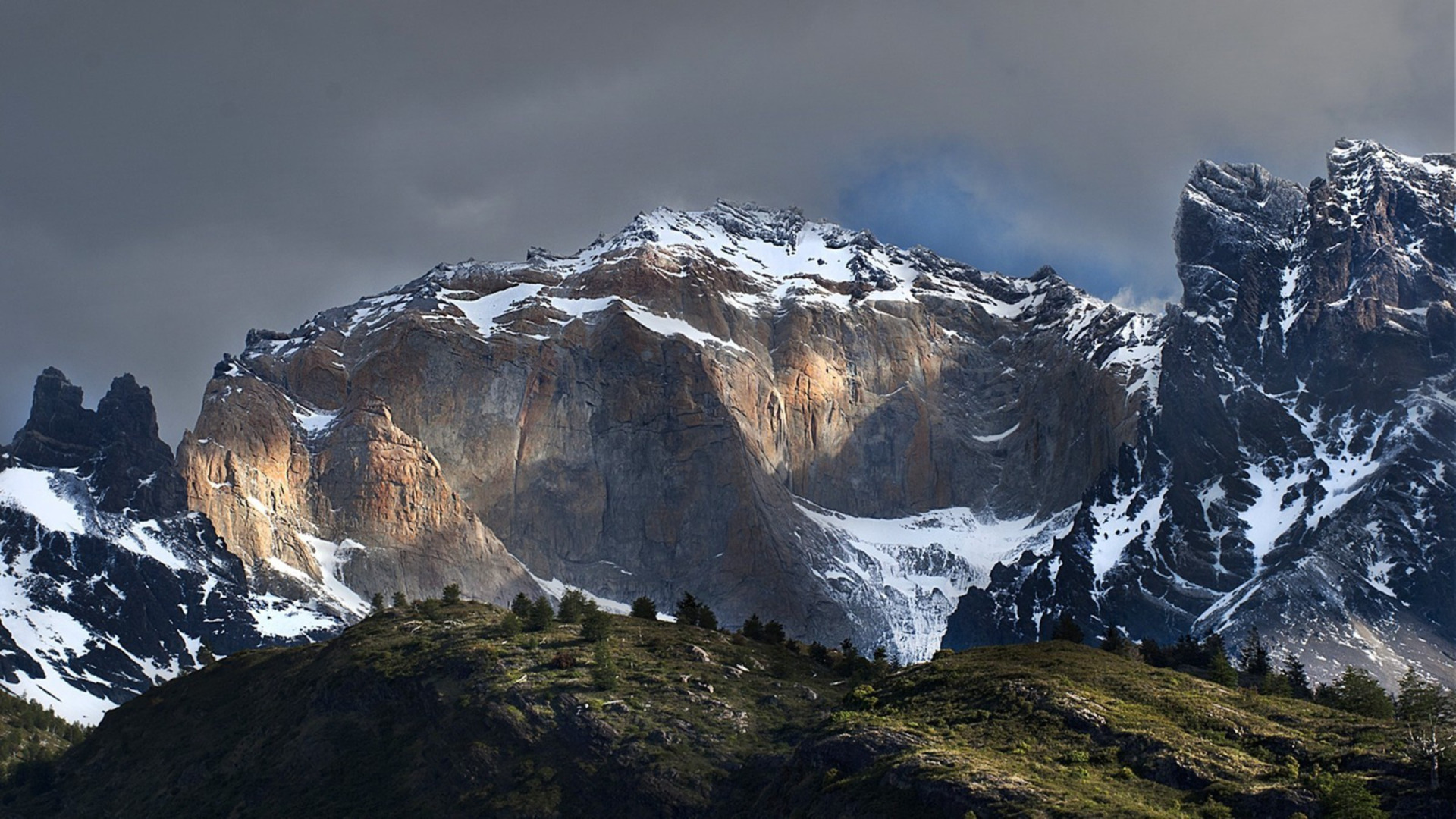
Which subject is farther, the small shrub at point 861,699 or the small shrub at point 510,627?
the small shrub at point 510,627

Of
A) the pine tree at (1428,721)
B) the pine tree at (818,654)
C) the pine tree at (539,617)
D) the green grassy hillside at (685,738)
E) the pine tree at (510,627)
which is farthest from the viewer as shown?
the pine tree at (818,654)

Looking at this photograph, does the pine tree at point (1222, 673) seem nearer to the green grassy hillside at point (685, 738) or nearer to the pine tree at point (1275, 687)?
the pine tree at point (1275, 687)

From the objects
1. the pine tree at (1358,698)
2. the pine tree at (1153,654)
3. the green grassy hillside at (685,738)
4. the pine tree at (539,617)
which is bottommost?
the green grassy hillside at (685,738)

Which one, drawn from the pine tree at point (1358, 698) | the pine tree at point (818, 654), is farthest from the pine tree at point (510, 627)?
the pine tree at point (1358, 698)

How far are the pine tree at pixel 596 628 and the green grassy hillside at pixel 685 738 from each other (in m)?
1.16

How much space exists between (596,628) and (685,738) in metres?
30.4

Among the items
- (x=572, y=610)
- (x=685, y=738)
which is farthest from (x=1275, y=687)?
(x=572, y=610)

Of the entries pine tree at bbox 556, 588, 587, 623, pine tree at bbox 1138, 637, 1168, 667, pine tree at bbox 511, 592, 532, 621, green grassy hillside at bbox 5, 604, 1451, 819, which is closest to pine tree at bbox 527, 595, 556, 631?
pine tree at bbox 511, 592, 532, 621

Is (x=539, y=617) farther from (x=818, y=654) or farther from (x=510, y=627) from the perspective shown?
(x=818, y=654)

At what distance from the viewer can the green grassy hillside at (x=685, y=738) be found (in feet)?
365

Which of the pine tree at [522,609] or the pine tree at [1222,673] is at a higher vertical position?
the pine tree at [522,609]

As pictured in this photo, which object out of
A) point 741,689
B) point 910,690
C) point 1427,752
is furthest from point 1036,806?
point 741,689

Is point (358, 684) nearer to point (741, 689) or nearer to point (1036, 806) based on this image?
point (741, 689)

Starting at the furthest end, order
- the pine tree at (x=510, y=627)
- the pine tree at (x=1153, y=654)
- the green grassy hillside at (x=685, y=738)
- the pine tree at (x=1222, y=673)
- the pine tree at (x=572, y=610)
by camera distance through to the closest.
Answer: the pine tree at (x=572, y=610)
the pine tree at (x=1153, y=654)
the pine tree at (x=510, y=627)
the pine tree at (x=1222, y=673)
the green grassy hillside at (x=685, y=738)
